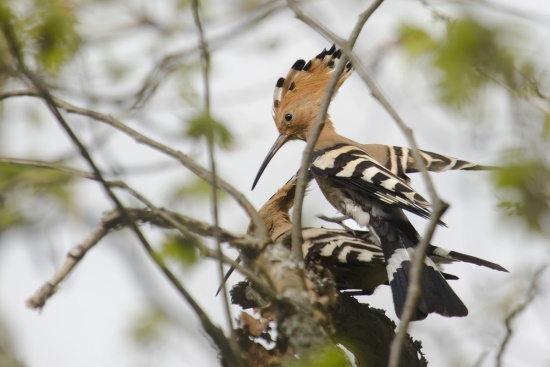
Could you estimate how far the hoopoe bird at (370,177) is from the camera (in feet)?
9.51

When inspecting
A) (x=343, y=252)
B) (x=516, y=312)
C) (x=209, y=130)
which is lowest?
(x=209, y=130)

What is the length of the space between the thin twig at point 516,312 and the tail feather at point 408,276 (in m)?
0.49

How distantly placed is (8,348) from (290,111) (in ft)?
8.48

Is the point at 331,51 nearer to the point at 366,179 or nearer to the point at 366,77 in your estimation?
the point at 366,179

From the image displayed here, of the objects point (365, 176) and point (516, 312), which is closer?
point (516, 312)

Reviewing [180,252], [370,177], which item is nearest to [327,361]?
[180,252]

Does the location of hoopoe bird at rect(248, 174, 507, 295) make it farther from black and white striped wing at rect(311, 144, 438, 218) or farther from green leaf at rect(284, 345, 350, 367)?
green leaf at rect(284, 345, 350, 367)

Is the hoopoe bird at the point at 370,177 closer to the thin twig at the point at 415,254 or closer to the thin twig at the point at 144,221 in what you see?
the thin twig at the point at 415,254

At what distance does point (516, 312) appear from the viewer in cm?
220

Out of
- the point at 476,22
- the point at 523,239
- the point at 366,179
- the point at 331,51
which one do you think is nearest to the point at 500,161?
the point at 523,239

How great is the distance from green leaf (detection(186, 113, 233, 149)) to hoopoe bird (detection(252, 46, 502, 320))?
2.43 feet

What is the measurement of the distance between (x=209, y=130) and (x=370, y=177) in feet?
5.11

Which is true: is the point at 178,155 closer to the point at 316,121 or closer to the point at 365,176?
the point at 316,121

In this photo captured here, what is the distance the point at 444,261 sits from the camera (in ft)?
10.4
